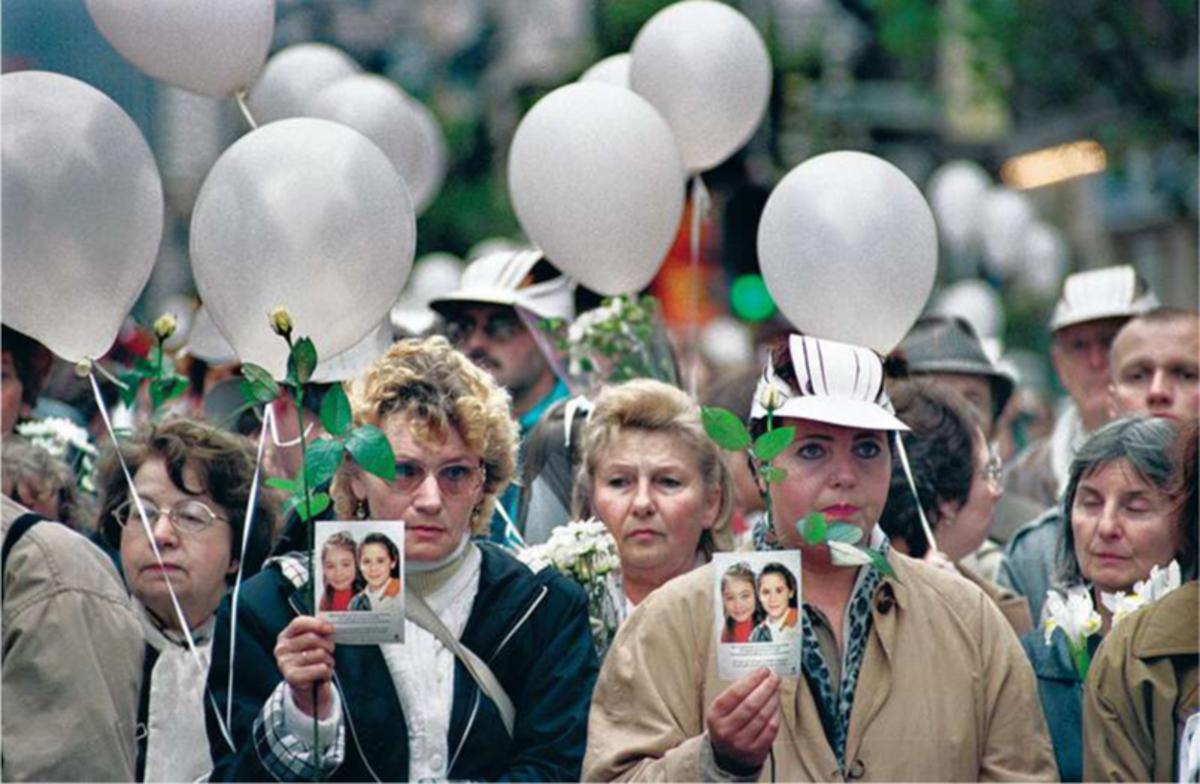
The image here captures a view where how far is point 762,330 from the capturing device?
43.2 feet

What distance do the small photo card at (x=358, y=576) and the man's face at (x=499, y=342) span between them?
327cm

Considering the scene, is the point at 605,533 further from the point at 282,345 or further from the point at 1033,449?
the point at 1033,449

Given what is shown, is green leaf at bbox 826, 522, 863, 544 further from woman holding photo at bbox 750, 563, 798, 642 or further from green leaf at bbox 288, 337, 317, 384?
green leaf at bbox 288, 337, 317, 384

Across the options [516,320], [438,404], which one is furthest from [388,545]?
[516,320]

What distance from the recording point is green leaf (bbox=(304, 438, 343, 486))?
5828 millimetres

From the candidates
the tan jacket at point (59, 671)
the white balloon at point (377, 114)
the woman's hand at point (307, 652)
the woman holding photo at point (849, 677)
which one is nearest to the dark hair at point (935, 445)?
the woman holding photo at point (849, 677)

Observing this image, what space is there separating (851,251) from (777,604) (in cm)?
170

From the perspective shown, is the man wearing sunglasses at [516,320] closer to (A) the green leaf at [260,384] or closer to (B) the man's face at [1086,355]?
(B) the man's face at [1086,355]

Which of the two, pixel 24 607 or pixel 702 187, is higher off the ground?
pixel 702 187

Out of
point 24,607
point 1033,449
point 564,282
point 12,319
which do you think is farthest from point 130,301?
point 1033,449

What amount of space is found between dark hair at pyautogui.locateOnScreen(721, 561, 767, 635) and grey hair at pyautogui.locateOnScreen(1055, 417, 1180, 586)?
149 cm

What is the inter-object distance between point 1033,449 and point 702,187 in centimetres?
187

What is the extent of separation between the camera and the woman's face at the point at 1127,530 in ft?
22.2

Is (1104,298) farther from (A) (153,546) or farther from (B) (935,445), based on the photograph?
(A) (153,546)
